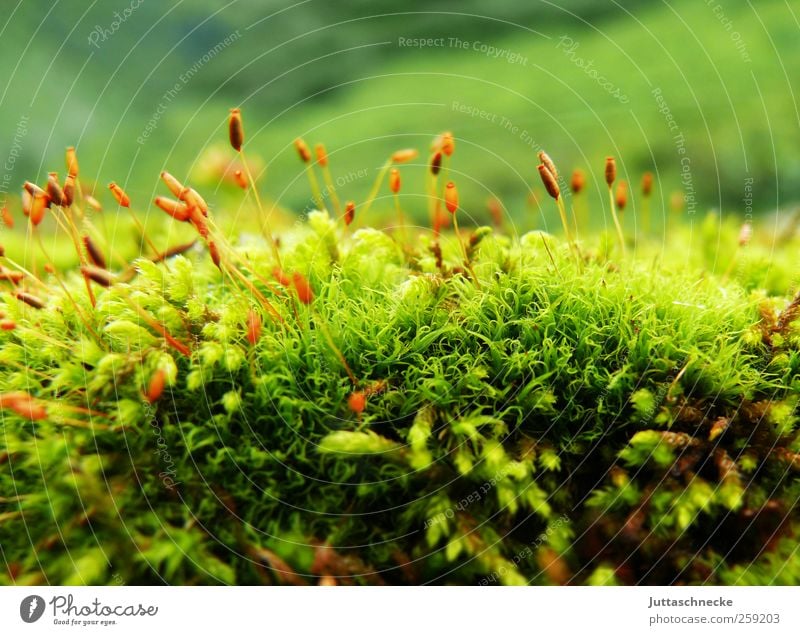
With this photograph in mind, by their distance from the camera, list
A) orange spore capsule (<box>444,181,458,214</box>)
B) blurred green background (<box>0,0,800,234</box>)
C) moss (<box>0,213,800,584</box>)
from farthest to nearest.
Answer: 1. blurred green background (<box>0,0,800,234</box>)
2. orange spore capsule (<box>444,181,458,214</box>)
3. moss (<box>0,213,800,584</box>)

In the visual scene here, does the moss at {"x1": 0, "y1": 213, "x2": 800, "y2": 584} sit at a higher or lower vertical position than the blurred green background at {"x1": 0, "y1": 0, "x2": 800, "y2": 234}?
lower

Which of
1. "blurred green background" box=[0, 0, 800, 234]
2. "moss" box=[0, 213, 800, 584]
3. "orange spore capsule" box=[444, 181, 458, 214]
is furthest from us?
"blurred green background" box=[0, 0, 800, 234]

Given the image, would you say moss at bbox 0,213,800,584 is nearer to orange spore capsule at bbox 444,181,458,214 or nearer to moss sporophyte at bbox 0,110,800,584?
moss sporophyte at bbox 0,110,800,584
